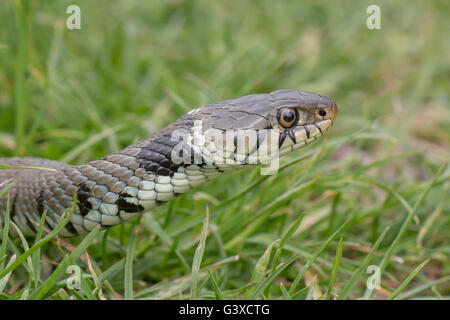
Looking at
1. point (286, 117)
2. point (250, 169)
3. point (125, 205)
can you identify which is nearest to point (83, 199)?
point (125, 205)

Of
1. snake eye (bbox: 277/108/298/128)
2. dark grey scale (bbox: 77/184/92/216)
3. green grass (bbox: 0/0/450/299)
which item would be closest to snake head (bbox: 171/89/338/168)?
snake eye (bbox: 277/108/298/128)

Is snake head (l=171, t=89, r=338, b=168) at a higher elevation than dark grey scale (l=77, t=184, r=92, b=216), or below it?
higher

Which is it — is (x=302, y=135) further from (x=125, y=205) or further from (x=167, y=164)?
(x=125, y=205)

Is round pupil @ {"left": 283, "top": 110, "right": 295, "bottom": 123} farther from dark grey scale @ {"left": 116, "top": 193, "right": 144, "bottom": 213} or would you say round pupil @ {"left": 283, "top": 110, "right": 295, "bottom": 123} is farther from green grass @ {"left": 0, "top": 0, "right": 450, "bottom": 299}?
dark grey scale @ {"left": 116, "top": 193, "right": 144, "bottom": 213}

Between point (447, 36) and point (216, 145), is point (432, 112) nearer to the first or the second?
point (447, 36)

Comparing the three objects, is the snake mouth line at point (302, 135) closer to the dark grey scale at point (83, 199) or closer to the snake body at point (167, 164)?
the snake body at point (167, 164)
